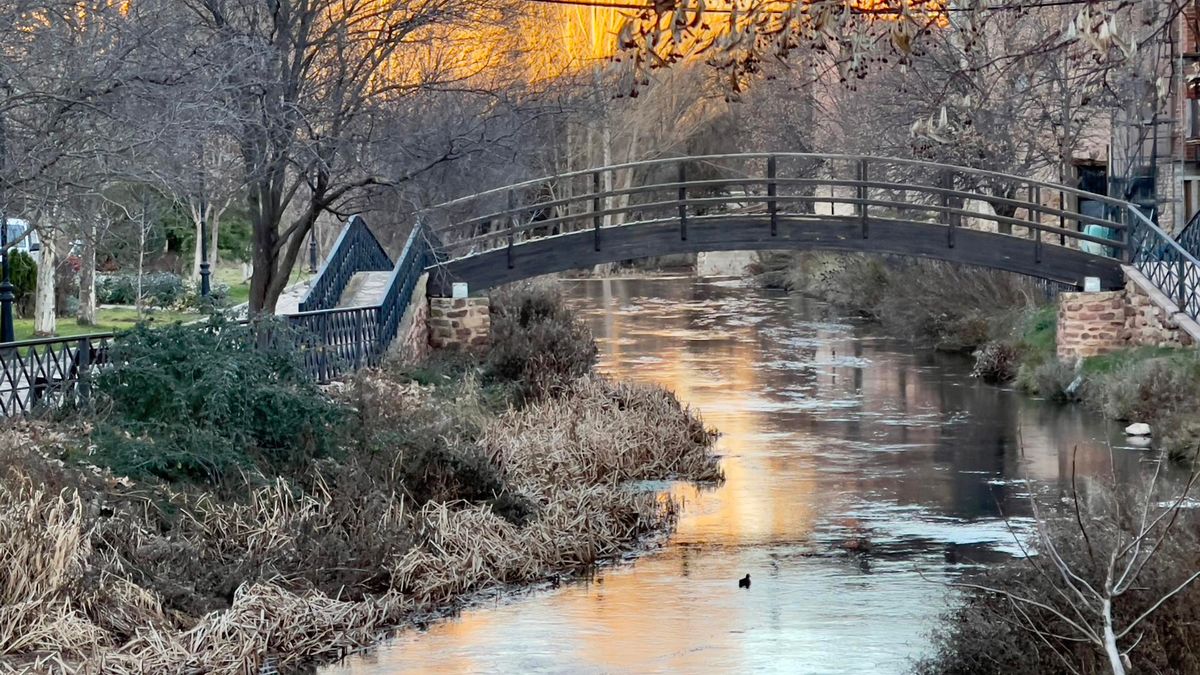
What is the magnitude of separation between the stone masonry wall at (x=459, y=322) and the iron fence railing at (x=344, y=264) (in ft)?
4.45

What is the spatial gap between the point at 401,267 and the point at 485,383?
7.30 feet

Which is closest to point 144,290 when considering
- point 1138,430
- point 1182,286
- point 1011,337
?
point 1011,337

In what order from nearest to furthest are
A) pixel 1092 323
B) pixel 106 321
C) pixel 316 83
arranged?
pixel 316 83 < pixel 1092 323 < pixel 106 321

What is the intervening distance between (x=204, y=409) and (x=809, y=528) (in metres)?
5.87

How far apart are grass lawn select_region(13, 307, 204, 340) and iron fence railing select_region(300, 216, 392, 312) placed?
11.5 ft

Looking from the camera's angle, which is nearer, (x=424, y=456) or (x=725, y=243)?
(x=424, y=456)

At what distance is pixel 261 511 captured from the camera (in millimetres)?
13375

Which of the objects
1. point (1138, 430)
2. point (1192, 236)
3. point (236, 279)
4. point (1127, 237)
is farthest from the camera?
point (236, 279)

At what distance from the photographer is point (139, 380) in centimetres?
1443

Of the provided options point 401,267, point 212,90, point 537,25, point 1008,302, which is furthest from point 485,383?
point 1008,302

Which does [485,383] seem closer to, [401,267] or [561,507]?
[401,267]

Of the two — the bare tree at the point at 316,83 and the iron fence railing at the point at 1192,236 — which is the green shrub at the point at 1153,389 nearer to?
the iron fence railing at the point at 1192,236

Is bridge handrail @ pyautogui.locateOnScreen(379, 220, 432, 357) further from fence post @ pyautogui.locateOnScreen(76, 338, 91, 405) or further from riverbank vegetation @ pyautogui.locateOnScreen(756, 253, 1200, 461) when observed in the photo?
riverbank vegetation @ pyautogui.locateOnScreen(756, 253, 1200, 461)

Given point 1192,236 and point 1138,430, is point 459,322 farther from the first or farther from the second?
point 1192,236
